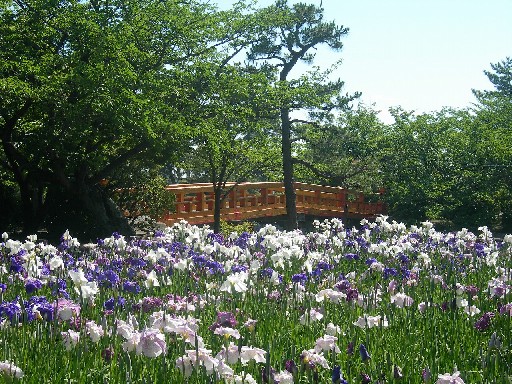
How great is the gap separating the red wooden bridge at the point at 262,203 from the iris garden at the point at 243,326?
13601 millimetres

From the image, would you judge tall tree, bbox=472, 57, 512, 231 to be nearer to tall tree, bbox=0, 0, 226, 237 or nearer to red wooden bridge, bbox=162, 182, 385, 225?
red wooden bridge, bbox=162, 182, 385, 225

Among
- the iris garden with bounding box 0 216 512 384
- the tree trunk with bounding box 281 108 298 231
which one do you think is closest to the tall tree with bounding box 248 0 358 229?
the tree trunk with bounding box 281 108 298 231

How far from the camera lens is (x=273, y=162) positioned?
21.2 metres

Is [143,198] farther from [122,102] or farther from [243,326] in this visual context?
[243,326]

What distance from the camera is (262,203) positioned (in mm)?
25797

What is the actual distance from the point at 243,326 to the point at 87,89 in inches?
364

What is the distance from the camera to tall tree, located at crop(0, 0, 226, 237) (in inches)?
505

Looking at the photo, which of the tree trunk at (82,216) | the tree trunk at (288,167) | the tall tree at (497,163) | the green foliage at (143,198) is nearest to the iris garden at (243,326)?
the tree trunk at (82,216)

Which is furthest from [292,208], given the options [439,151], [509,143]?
[509,143]

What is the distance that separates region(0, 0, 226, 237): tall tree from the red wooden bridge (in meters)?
4.49

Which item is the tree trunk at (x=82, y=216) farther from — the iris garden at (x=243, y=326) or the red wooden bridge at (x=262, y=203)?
the iris garden at (x=243, y=326)

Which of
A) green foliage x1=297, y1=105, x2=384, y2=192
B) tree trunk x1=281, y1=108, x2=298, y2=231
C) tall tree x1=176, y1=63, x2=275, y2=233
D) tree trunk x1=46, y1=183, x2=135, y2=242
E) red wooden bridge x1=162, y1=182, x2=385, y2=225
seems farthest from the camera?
green foliage x1=297, y1=105, x2=384, y2=192

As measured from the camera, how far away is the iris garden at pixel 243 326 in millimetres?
3107

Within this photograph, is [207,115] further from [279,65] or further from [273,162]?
[279,65]
